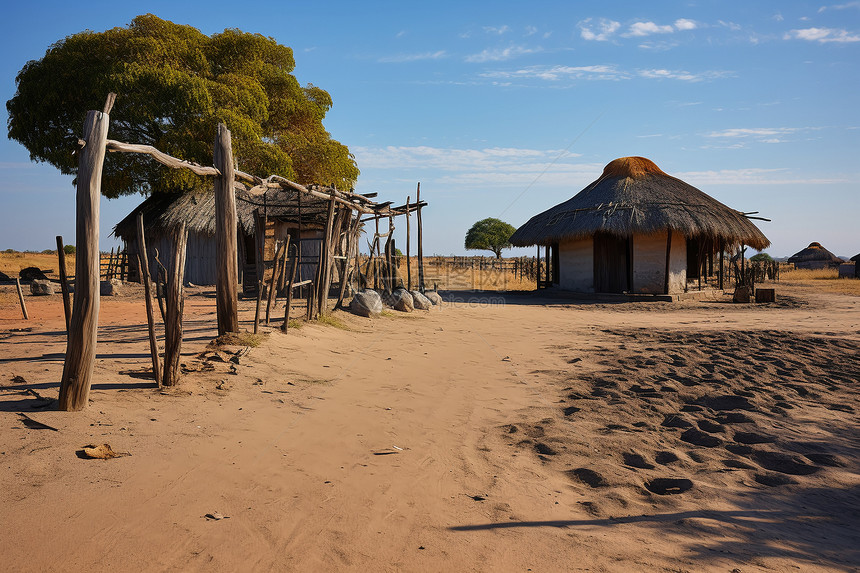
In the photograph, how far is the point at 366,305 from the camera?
36.5ft

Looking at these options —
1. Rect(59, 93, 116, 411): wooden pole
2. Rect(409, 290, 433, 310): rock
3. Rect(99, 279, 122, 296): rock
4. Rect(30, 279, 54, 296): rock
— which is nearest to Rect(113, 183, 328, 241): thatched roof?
Rect(99, 279, 122, 296): rock

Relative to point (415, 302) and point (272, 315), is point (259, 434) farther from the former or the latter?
point (415, 302)

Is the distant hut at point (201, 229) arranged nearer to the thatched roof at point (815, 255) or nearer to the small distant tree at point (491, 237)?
the small distant tree at point (491, 237)

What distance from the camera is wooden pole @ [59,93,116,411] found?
4.00m

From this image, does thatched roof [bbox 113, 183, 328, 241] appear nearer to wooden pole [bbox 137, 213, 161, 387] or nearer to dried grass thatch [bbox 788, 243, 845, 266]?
wooden pole [bbox 137, 213, 161, 387]

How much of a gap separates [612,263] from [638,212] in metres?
1.96

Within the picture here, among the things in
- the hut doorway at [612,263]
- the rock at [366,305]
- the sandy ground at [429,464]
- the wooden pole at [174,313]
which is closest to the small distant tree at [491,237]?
the hut doorway at [612,263]

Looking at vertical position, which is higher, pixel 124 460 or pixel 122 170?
pixel 122 170

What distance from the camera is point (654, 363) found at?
7.02 m

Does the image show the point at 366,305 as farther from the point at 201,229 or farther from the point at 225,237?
the point at 201,229

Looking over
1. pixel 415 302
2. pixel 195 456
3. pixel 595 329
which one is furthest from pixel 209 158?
pixel 195 456

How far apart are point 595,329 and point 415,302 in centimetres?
473

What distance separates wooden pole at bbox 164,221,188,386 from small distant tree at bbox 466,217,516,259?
150 feet

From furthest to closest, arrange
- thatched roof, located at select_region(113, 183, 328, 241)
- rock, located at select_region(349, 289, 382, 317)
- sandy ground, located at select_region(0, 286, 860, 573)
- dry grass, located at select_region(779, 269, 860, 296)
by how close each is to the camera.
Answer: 1. dry grass, located at select_region(779, 269, 860, 296)
2. thatched roof, located at select_region(113, 183, 328, 241)
3. rock, located at select_region(349, 289, 382, 317)
4. sandy ground, located at select_region(0, 286, 860, 573)
